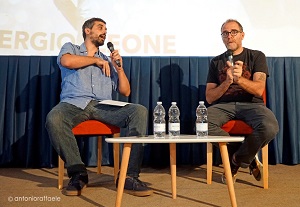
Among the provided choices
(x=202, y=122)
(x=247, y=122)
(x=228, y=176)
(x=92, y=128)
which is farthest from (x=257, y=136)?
(x=92, y=128)

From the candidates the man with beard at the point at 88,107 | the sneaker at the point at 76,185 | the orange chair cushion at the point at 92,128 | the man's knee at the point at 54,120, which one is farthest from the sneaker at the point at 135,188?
the man's knee at the point at 54,120

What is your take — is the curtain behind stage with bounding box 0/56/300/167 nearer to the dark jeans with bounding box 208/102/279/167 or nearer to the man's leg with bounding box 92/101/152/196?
the dark jeans with bounding box 208/102/279/167

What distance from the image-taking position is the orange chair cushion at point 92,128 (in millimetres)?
1827

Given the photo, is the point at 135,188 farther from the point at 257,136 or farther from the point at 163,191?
the point at 257,136

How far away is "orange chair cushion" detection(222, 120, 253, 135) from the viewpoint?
190 cm

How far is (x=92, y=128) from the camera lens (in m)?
1.84

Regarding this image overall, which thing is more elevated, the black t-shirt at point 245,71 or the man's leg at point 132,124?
the black t-shirt at point 245,71

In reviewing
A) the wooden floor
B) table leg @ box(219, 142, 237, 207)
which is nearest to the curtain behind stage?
the wooden floor

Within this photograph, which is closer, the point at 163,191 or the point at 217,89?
the point at 163,191

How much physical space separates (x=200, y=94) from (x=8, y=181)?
1681 millimetres

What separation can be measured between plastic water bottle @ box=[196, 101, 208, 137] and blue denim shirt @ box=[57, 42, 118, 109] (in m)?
0.64

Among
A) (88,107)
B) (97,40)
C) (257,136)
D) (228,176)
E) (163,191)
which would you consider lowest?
(163,191)

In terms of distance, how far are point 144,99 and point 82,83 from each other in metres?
0.85

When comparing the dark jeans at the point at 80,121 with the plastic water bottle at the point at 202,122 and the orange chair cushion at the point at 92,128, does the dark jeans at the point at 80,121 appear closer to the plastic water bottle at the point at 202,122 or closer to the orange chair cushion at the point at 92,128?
the orange chair cushion at the point at 92,128
